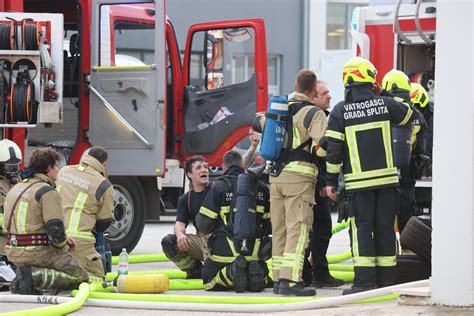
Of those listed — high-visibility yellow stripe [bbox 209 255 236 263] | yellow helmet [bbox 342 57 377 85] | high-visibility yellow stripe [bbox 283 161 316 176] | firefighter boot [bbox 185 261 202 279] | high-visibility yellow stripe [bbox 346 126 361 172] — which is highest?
yellow helmet [bbox 342 57 377 85]

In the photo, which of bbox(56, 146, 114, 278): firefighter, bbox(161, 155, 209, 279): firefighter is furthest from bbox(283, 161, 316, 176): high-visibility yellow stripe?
bbox(56, 146, 114, 278): firefighter

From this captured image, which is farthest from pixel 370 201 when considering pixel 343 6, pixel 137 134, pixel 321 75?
pixel 343 6

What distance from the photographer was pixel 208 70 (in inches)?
599

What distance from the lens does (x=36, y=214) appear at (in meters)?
9.14

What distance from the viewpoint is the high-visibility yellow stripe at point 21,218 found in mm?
9133

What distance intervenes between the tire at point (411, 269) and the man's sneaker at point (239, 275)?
1261 millimetres

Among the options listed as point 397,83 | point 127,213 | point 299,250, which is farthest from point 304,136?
point 127,213

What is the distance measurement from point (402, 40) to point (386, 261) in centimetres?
509

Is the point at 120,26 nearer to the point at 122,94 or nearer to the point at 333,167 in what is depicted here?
the point at 122,94

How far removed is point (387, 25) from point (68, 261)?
5914 millimetres

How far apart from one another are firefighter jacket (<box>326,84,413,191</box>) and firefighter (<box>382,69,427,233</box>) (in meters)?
1.31

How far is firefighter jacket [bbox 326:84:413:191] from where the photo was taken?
29.4ft

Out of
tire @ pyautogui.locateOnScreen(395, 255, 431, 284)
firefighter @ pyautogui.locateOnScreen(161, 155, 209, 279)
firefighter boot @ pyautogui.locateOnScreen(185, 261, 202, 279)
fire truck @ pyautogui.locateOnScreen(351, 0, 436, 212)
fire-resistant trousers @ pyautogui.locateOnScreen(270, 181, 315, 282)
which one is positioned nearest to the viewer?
fire-resistant trousers @ pyautogui.locateOnScreen(270, 181, 315, 282)

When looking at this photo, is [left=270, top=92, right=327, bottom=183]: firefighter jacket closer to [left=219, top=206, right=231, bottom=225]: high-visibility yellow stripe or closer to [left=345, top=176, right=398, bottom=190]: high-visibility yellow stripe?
[left=345, top=176, right=398, bottom=190]: high-visibility yellow stripe
